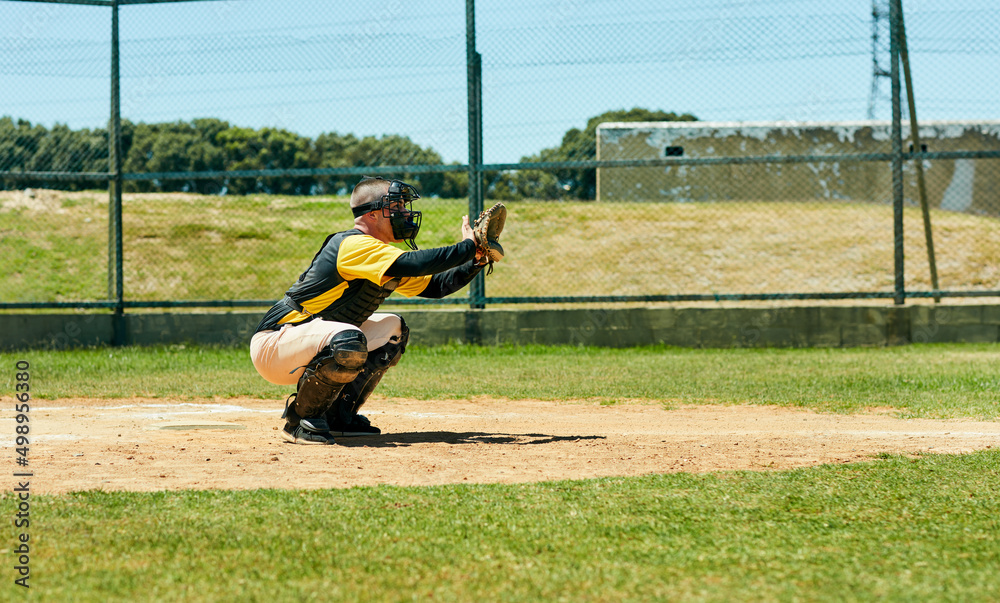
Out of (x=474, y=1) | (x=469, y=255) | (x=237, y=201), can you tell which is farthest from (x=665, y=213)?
(x=469, y=255)

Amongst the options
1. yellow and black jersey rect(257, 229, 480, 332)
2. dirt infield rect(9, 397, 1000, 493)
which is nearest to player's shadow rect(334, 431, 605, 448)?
dirt infield rect(9, 397, 1000, 493)

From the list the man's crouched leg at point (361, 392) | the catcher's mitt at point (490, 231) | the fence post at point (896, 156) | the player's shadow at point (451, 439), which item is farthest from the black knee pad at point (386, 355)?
the fence post at point (896, 156)

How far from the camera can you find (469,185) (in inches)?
445

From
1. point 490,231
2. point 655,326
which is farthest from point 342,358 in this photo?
point 655,326

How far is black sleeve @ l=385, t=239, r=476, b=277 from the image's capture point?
16.3 ft

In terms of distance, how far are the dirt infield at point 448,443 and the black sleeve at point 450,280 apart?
0.87 meters

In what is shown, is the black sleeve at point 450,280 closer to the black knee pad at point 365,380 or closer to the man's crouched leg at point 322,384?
the black knee pad at point 365,380

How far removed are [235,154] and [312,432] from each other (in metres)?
9.90

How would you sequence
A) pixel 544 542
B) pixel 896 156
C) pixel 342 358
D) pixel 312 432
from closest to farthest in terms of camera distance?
pixel 544 542, pixel 342 358, pixel 312 432, pixel 896 156

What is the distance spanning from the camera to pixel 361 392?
564 cm

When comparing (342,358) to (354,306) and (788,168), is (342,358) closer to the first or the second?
(354,306)

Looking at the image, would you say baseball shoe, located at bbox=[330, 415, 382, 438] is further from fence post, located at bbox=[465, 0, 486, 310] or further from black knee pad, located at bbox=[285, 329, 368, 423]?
fence post, located at bbox=[465, 0, 486, 310]

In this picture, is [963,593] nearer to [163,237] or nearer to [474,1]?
[474,1]

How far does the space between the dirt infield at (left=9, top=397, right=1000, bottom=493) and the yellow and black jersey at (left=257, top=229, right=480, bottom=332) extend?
2.50 feet
